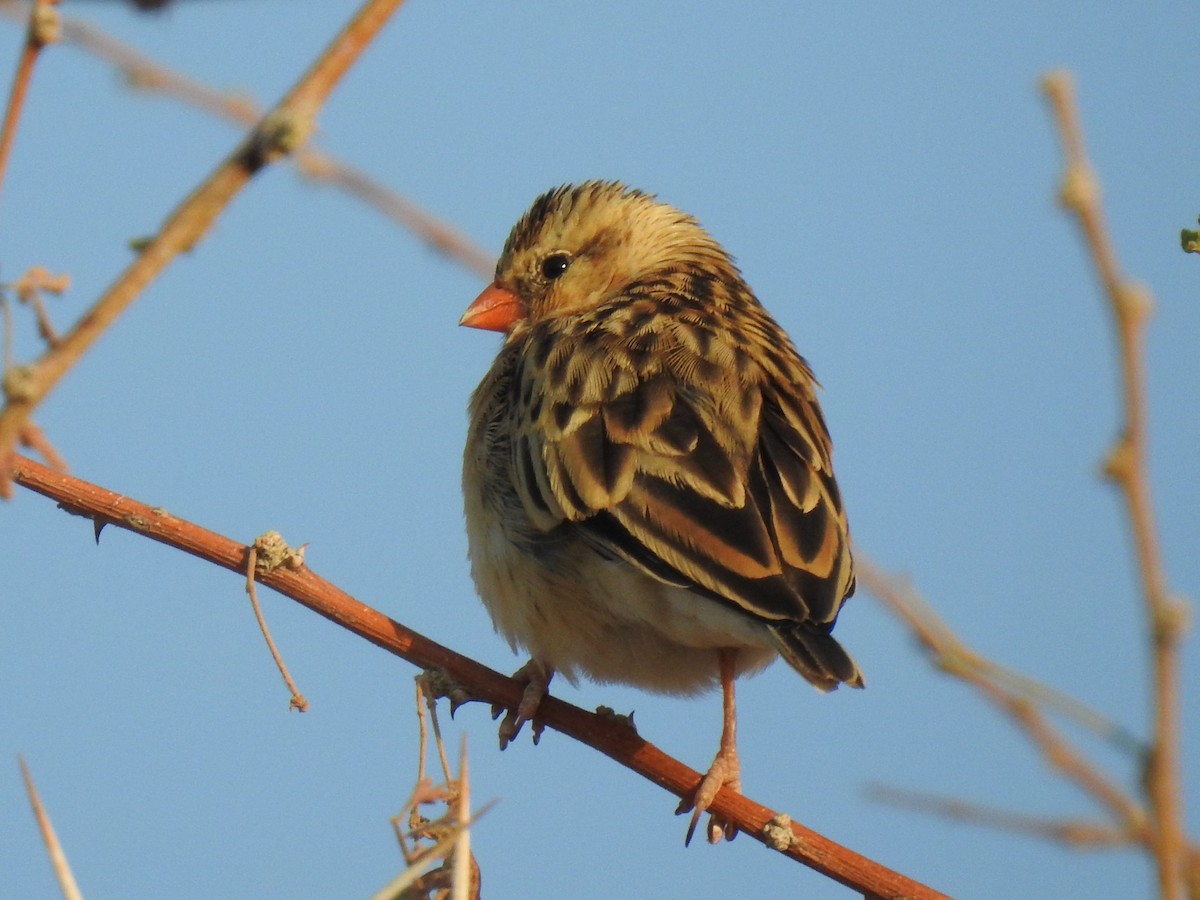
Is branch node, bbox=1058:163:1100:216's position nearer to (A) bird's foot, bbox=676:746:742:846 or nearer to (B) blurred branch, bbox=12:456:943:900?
(B) blurred branch, bbox=12:456:943:900

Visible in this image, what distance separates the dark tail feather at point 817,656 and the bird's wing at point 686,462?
0.15 feet

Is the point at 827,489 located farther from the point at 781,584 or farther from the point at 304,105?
the point at 304,105

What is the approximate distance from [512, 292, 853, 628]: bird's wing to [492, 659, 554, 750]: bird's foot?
51 cm

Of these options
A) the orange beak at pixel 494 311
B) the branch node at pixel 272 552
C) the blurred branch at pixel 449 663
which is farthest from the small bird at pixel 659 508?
the branch node at pixel 272 552

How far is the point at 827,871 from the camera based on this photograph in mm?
3479

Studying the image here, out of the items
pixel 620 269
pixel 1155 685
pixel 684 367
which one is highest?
pixel 620 269

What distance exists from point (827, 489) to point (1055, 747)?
2839mm

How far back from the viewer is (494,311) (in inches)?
249

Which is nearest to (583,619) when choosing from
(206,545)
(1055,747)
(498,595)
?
(498,595)

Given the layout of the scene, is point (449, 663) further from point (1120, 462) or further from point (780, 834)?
point (1120, 462)

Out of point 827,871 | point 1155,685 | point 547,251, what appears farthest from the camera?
point 547,251

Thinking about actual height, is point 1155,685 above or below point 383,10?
below

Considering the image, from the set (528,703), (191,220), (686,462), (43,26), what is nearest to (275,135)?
(191,220)

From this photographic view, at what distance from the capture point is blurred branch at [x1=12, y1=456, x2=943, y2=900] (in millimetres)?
3479
